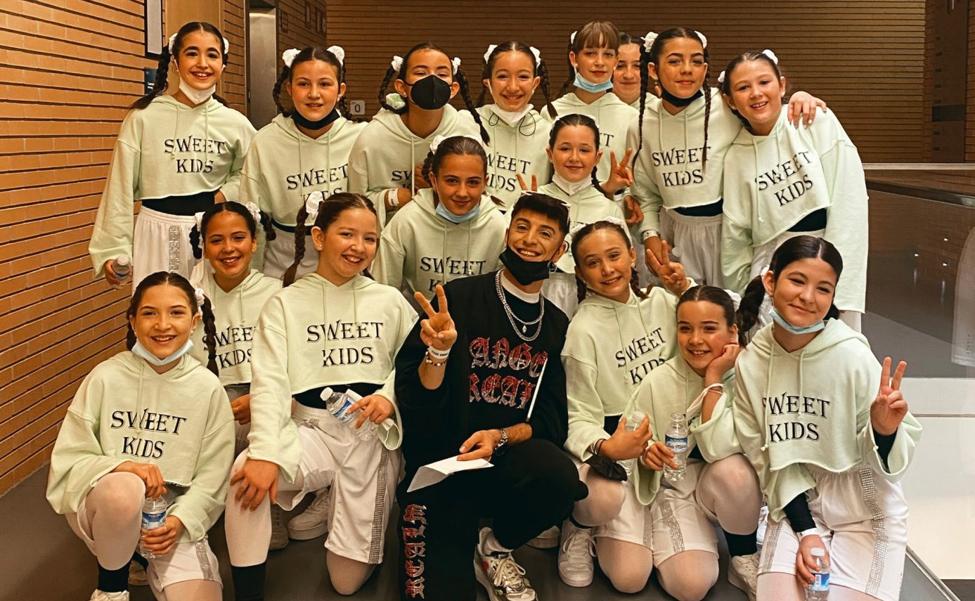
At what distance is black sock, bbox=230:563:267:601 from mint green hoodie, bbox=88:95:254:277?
171 cm

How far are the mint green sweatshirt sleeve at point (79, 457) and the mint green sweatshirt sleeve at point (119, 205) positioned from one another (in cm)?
114

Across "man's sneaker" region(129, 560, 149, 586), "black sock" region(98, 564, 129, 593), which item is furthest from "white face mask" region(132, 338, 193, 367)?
"man's sneaker" region(129, 560, 149, 586)

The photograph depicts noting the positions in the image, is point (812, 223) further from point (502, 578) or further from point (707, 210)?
point (502, 578)

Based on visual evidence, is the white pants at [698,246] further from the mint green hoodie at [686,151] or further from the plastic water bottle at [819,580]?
the plastic water bottle at [819,580]

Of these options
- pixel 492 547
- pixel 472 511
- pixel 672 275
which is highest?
pixel 672 275

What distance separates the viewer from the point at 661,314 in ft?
12.0

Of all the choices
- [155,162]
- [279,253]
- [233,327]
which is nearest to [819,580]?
[233,327]

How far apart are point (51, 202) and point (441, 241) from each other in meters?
2.27

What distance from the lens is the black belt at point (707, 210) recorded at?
3.95 meters

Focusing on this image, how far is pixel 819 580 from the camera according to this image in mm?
2912

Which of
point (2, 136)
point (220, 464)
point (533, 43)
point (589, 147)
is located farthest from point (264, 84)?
point (220, 464)

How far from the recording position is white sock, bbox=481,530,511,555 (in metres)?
3.29

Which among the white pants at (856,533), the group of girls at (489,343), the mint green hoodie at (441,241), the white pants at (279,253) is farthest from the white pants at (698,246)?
the white pants at (279,253)

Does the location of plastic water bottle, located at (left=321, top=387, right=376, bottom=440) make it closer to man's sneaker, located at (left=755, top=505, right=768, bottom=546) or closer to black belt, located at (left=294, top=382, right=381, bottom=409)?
black belt, located at (left=294, top=382, right=381, bottom=409)
